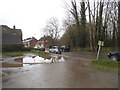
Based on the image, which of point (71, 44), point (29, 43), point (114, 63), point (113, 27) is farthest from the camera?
point (29, 43)

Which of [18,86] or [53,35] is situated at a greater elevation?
[53,35]

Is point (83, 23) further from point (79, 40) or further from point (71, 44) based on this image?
point (71, 44)

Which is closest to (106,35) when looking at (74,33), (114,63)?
(74,33)

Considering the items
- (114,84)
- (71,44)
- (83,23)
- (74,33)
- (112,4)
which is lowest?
(114,84)

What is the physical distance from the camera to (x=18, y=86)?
5.08 metres

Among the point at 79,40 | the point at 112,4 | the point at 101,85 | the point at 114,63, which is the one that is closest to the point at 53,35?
the point at 79,40

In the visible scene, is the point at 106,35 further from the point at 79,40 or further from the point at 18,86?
the point at 18,86

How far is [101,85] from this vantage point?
5.09m

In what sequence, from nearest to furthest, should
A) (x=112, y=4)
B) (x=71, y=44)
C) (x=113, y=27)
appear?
(x=112, y=4) < (x=113, y=27) < (x=71, y=44)

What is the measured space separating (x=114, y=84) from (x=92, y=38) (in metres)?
22.7

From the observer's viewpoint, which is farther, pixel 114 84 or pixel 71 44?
pixel 71 44

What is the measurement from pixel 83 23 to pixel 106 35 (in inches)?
267

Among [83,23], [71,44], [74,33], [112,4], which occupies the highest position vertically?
[112,4]

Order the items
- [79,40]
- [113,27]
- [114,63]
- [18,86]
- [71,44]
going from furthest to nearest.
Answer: [71,44] → [79,40] → [113,27] → [114,63] → [18,86]
